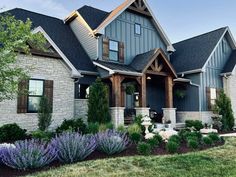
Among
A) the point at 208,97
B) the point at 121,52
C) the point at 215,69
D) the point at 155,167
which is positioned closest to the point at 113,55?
the point at 121,52

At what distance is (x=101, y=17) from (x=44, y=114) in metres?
10.2

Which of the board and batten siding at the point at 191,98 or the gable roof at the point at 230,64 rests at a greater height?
the gable roof at the point at 230,64

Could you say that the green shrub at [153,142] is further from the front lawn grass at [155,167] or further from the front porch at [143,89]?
the front porch at [143,89]

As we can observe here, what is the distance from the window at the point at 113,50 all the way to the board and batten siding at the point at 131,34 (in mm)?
352

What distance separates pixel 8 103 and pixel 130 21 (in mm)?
10959

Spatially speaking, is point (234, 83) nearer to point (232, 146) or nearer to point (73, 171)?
point (232, 146)

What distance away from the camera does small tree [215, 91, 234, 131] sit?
56.1 ft

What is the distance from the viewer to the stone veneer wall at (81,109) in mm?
14117

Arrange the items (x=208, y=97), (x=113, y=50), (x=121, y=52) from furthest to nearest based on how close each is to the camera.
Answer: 1. (x=208, y=97)
2. (x=121, y=52)
3. (x=113, y=50)

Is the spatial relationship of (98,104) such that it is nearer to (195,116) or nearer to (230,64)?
(195,116)

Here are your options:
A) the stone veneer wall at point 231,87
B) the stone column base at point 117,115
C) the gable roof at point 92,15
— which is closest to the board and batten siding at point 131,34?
the gable roof at point 92,15

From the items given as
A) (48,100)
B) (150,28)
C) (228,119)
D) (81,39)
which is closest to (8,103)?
(48,100)

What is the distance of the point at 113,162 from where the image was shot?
21.5 ft

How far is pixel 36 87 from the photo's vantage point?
1230 centimetres
